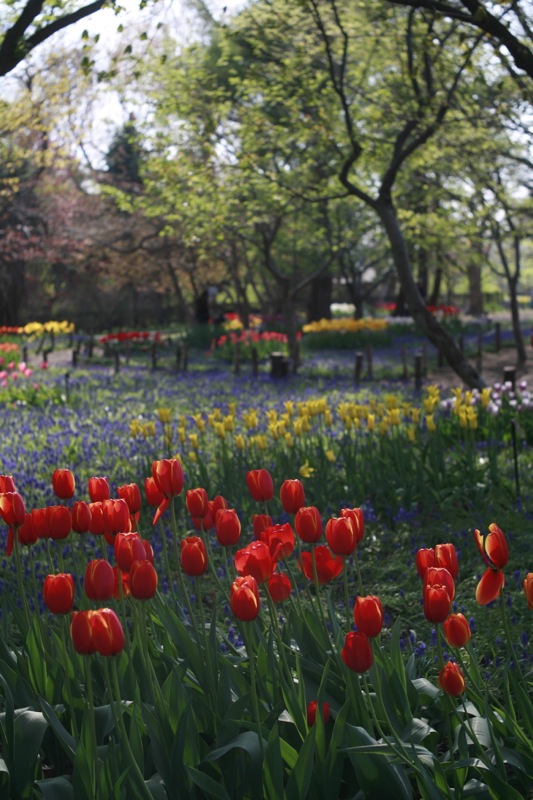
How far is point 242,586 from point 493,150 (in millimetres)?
14938

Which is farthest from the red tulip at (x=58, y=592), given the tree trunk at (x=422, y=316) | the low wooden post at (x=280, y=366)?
the low wooden post at (x=280, y=366)

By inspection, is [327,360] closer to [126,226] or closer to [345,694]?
[126,226]

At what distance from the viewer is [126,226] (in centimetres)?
2939

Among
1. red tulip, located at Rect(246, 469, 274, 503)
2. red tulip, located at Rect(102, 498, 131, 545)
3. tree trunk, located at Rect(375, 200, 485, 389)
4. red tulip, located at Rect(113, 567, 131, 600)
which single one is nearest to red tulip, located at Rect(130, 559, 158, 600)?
red tulip, located at Rect(113, 567, 131, 600)

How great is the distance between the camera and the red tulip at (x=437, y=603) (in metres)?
1.97

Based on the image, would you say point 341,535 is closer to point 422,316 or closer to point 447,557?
point 447,557

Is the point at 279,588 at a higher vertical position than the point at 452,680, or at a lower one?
higher

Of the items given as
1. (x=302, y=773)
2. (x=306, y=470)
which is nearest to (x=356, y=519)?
(x=302, y=773)

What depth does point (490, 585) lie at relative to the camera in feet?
7.06

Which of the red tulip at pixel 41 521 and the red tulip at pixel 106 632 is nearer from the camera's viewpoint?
the red tulip at pixel 106 632

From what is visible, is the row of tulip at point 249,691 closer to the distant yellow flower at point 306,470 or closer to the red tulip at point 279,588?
the red tulip at point 279,588

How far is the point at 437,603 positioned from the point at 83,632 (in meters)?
0.82

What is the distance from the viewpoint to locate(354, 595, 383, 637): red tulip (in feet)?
6.56

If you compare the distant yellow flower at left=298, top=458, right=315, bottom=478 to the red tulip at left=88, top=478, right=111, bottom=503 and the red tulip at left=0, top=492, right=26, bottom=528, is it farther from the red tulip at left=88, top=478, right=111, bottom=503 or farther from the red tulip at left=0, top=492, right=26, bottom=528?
the red tulip at left=0, top=492, right=26, bottom=528
